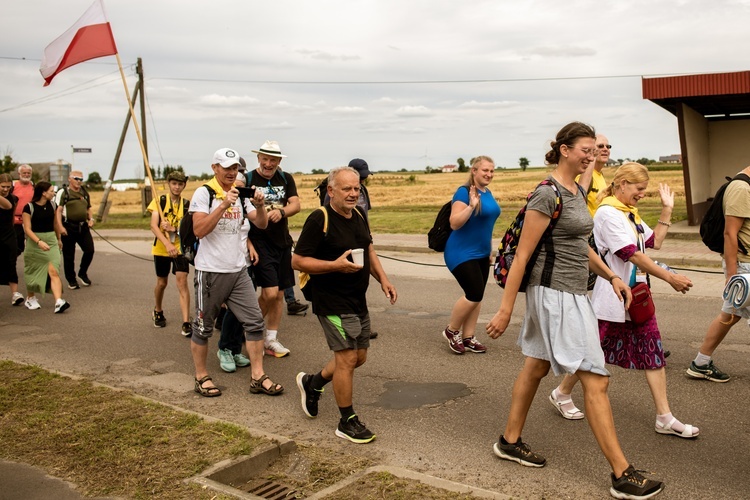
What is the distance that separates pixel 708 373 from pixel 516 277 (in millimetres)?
2740

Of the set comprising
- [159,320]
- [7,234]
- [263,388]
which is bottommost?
[263,388]

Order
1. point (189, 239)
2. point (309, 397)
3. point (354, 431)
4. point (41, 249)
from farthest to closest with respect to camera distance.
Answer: point (41, 249), point (189, 239), point (309, 397), point (354, 431)

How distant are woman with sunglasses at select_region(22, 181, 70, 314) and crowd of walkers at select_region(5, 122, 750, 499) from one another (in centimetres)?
Result: 410

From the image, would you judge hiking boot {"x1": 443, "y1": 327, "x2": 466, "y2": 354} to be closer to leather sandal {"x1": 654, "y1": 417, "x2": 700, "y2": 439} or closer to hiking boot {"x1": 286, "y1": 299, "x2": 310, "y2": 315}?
leather sandal {"x1": 654, "y1": 417, "x2": 700, "y2": 439}

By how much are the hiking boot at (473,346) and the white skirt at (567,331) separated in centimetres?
297

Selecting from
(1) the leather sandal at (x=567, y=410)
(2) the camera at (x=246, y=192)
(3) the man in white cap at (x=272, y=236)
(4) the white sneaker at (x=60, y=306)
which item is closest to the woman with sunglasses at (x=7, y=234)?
(4) the white sneaker at (x=60, y=306)

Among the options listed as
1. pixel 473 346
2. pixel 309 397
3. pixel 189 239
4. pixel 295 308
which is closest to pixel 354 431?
pixel 309 397

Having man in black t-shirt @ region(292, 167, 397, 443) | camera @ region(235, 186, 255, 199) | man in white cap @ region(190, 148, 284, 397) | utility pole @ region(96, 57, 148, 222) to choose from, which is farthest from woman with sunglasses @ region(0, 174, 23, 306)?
utility pole @ region(96, 57, 148, 222)

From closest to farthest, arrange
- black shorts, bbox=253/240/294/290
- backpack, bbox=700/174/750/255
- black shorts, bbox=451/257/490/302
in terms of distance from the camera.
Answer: backpack, bbox=700/174/750/255 → black shorts, bbox=451/257/490/302 → black shorts, bbox=253/240/294/290

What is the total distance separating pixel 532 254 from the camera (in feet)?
14.3

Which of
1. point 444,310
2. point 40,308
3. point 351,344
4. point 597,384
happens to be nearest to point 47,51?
point 40,308

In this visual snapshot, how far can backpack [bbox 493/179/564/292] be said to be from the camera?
4289 mm

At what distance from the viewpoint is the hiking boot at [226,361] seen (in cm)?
698

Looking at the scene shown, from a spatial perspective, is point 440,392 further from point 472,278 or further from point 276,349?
point 276,349
